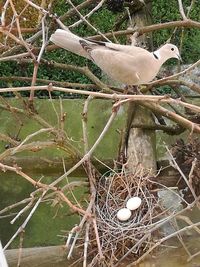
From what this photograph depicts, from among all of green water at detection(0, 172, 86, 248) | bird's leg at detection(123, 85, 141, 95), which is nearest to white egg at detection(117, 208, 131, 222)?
Result: bird's leg at detection(123, 85, 141, 95)

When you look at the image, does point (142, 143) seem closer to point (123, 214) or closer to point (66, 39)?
point (123, 214)

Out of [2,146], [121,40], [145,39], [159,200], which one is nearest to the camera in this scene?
[159,200]

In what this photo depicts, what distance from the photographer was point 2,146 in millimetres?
2543

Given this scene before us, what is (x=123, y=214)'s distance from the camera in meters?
1.64

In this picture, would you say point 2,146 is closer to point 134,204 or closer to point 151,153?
point 151,153

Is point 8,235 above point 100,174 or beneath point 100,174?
beneath

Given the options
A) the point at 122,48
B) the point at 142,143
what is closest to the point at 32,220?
the point at 142,143

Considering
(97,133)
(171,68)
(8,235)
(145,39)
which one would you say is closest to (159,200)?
(145,39)

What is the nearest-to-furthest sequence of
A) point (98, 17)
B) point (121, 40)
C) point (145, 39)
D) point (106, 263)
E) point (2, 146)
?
1. point (106, 263)
2. point (145, 39)
3. point (2, 146)
4. point (121, 40)
5. point (98, 17)

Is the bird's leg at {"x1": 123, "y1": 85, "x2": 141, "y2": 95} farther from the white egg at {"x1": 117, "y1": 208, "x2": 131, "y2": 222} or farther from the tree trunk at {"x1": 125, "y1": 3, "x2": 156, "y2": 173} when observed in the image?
the white egg at {"x1": 117, "y1": 208, "x2": 131, "y2": 222}

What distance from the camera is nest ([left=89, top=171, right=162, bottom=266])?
1.64 meters

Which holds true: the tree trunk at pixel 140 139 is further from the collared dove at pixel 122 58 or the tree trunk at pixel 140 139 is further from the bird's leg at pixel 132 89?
the collared dove at pixel 122 58

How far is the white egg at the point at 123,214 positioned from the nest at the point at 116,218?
2cm

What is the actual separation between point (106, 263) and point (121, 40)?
52.2 inches
